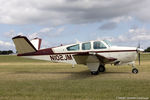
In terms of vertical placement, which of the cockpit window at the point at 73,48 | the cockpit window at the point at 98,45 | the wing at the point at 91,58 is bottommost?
the wing at the point at 91,58

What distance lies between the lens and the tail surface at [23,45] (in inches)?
542

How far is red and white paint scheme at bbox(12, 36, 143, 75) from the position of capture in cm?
1258

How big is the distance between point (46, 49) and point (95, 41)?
12.4ft

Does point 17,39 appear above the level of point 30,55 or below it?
above

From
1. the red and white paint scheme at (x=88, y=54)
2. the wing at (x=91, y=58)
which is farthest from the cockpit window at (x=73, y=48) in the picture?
the wing at (x=91, y=58)

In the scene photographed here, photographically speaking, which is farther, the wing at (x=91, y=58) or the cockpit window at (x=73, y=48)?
the cockpit window at (x=73, y=48)

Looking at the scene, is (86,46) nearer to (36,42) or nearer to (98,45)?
(98,45)

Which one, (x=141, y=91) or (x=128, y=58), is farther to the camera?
(x=128, y=58)

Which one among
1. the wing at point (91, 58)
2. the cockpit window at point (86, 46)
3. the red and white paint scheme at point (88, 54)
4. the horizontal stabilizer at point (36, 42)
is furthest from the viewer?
the horizontal stabilizer at point (36, 42)

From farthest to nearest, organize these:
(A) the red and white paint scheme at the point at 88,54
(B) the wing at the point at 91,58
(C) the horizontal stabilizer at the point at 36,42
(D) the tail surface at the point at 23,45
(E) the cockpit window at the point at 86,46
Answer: (C) the horizontal stabilizer at the point at 36,42 < (D) the tail surface at the point at 23,45 < (E) the cockpit window at the point at 86,46 < (A) the red and white paint scheme at the point at 88,54 < (B) the wing at the point at 91,58

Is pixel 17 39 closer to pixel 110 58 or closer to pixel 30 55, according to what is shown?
pixel 30 55

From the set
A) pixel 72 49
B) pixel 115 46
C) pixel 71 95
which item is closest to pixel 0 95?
pixel 71 95

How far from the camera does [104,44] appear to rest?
13281 millimetres

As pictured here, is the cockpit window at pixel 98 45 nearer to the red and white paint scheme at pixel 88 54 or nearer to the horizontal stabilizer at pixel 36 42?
the red and white paint scheme at pixel 88 54
